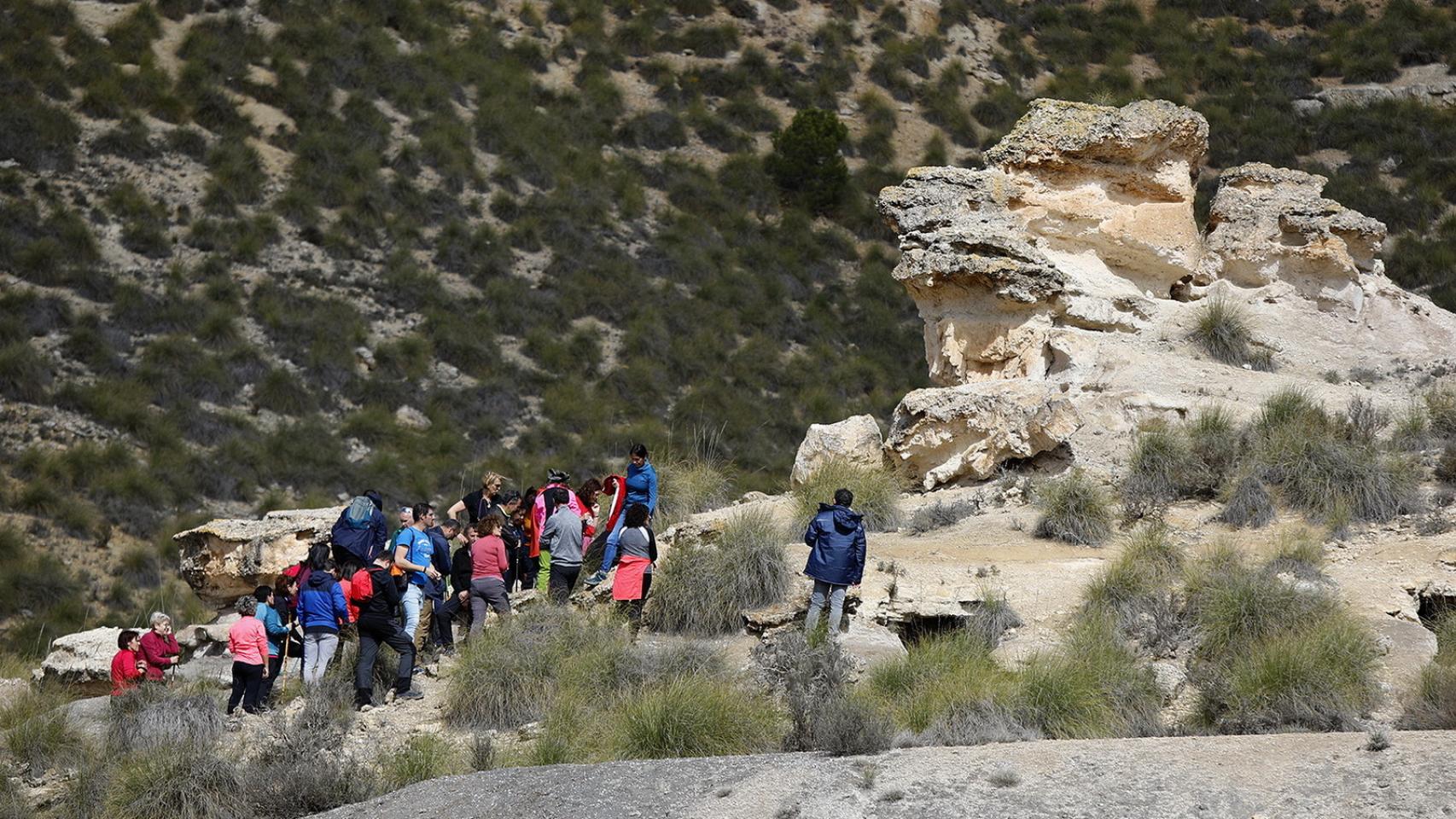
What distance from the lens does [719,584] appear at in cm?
1095

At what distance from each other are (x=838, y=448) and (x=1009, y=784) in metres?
7.50

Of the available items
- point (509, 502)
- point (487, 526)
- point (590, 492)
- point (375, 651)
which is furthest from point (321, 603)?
point (590, 492)

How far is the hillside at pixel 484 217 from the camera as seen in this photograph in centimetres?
2294

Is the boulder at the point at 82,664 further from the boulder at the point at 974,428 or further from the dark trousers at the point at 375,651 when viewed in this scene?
the boulder at the point at 974,428

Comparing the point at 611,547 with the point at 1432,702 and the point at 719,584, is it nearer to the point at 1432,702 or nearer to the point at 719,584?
the point at 719,584

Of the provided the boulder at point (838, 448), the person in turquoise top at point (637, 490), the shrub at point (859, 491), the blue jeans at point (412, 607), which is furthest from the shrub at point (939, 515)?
the blue jeans at point (412, 607)

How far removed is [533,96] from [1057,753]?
92.8 ft

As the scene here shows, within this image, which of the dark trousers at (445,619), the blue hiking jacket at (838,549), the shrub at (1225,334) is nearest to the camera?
the blue hiking jacket at (838,549)

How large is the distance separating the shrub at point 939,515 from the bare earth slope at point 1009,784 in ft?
15.6

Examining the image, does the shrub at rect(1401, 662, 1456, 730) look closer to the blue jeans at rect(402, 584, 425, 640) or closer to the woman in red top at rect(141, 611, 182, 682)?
the blue jeans at rect(402, 584, 425, 640)

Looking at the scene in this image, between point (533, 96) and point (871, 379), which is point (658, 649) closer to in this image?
point (871, 379)

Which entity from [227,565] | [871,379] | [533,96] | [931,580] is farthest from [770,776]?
[533,96]

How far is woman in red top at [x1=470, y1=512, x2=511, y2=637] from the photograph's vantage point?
36.5ft

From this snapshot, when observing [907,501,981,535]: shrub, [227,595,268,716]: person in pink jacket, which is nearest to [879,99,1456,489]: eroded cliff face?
[907,501,981,535]: shrub
